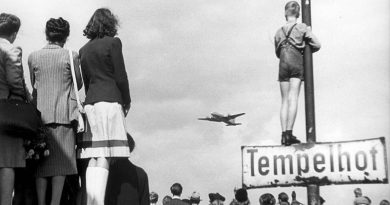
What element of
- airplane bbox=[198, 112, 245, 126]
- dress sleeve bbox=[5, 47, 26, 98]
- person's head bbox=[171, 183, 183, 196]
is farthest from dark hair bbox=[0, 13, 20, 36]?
airplane bbox=[198, 112, 245, 126]

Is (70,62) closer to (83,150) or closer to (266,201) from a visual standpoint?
(83,150)

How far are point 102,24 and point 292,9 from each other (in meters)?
2.43

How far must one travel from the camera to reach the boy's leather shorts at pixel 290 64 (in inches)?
Answer: 255

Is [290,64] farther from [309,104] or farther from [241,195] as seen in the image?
[241,195]

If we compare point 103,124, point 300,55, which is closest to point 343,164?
point 300,55

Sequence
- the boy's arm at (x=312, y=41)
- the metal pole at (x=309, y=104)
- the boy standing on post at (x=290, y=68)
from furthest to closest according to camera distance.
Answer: the boy standing on post at (x=290, y=68) < the boy's arm at (x=312, y=41) < the metal pole at (x=309, y=104)

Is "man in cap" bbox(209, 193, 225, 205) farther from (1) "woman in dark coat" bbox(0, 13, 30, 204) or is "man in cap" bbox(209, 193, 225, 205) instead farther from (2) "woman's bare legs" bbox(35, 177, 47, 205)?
(1) "woman in dark coat" bbox(0, 13, 30, 204)

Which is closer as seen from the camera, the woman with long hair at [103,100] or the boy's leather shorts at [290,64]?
the woman with long hair at [103,100]

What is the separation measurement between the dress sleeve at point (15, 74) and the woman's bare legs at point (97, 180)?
0.83 m

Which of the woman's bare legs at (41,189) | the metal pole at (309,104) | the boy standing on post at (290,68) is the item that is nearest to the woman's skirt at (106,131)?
the woman's bare legs at (41,189)

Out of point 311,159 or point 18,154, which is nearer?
point 18,154

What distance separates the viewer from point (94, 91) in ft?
17.2

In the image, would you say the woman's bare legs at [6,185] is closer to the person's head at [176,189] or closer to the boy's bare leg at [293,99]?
the boy's bare leg at [293,99]

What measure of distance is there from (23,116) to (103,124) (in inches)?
24.6
